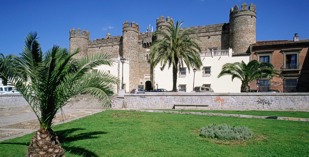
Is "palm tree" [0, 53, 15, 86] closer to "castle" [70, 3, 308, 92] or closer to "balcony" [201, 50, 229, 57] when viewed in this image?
"castle" [70, 3, 308, 92]

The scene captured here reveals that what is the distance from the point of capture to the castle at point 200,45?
32.9m

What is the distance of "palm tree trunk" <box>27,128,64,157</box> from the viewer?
21.0ft

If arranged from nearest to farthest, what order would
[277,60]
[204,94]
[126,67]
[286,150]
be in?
[286,150]
[204,94]
[277,60]
[126,67]

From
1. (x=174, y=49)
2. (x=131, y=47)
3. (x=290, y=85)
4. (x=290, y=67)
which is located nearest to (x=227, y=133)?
(x=174, y=49)

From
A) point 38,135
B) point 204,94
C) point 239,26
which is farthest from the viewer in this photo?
point 239,26

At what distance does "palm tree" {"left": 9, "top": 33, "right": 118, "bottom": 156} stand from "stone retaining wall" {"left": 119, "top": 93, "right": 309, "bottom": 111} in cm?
1540

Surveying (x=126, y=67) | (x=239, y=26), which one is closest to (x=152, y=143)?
(x=239, y=26)

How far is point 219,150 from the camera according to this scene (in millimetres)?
7656

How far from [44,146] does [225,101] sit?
18.4 metres

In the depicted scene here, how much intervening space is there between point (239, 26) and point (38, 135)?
33.4 metres

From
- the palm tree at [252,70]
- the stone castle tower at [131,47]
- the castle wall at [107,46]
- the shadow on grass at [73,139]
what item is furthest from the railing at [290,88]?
the castle wall at [107,46]

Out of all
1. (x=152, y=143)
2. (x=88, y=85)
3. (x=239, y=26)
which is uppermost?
(x=239, y=26)

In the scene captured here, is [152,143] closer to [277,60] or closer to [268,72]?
[268,72]

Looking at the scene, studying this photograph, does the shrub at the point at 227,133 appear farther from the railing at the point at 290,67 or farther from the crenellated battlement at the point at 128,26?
the crenellated battlement at the point at 128,26
